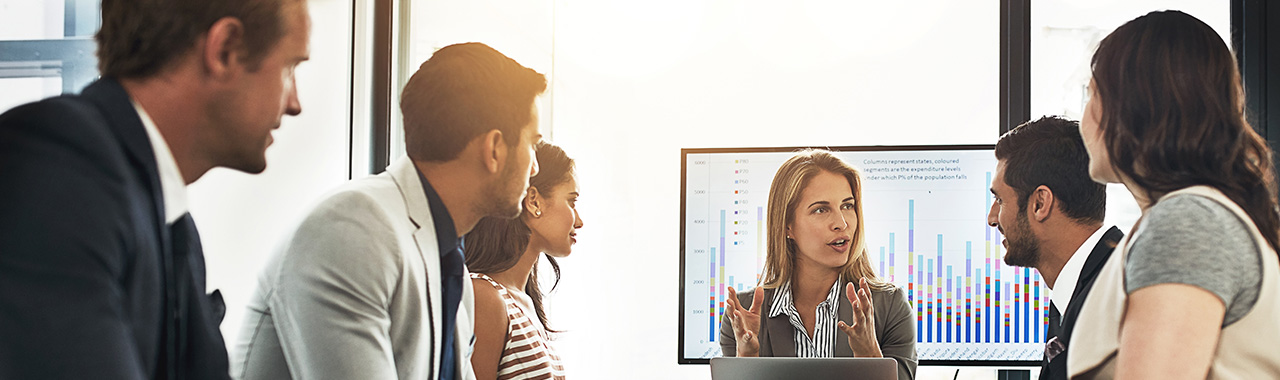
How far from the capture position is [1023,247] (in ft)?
8.46

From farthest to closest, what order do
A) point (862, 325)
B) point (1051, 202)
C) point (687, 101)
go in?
point (687, 101) → point (862, 325) → point (1051, 202)

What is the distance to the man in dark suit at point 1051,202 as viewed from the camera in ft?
7.84

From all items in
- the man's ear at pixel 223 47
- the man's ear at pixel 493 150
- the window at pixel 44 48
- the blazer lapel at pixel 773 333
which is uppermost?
the window at pixel 44 48

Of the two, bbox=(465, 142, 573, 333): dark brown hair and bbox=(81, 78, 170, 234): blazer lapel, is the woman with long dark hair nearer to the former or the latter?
bbox=(81, 78, 170, 234): blazer lapel

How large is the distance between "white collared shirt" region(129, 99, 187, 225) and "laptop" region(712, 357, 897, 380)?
147 cm

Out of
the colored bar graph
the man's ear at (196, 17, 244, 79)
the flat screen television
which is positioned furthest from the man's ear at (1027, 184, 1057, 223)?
the man's ear at (196, 17, 244, 79)

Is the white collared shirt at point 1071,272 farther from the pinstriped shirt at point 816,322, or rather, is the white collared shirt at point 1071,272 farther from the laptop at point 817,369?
the pinstriped shirt at point 816,322

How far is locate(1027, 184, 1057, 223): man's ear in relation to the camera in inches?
97.3

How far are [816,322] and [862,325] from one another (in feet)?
0.51

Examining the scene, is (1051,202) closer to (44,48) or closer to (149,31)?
(149,31)

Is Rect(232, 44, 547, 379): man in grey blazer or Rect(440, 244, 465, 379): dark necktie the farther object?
Rect(440, 244, 465, 379): dark necktie

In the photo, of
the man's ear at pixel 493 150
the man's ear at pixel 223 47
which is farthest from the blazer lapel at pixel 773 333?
the man's ear at pixel 223 47

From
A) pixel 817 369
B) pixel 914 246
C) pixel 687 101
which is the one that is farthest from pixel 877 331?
pixel 687 101

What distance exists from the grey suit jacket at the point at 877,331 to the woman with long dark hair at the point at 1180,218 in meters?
1.62
